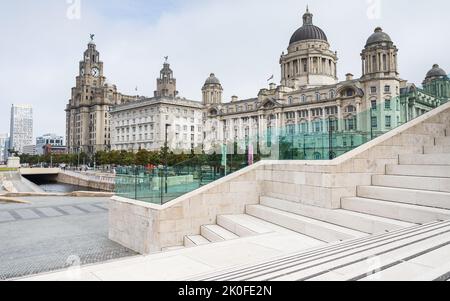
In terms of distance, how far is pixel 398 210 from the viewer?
7.40 m

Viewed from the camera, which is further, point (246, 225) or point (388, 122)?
point (388, 122)

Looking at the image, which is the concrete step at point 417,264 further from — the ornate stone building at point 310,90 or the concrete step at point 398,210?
the ornate stone building at point 310,90

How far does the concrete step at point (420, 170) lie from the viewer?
845 cm

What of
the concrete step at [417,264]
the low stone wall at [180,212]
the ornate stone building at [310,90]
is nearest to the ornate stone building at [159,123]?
the ornate stone building at [310,90]

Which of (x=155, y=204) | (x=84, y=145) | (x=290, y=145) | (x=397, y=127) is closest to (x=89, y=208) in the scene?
(x=155, y=204)

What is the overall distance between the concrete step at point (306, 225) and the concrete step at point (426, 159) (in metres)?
4.00

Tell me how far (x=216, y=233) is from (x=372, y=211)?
14.6 ft

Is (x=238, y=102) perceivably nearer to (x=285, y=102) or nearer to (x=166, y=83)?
(x=285, y=102)

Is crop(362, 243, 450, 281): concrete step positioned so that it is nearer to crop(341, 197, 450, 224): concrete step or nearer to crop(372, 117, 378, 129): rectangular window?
crop(341, 197, 450, 224): concrete step

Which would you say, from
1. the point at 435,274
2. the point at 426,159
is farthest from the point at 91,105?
the point at 435,274

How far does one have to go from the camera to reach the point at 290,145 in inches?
477

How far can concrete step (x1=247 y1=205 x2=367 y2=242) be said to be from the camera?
738cm
